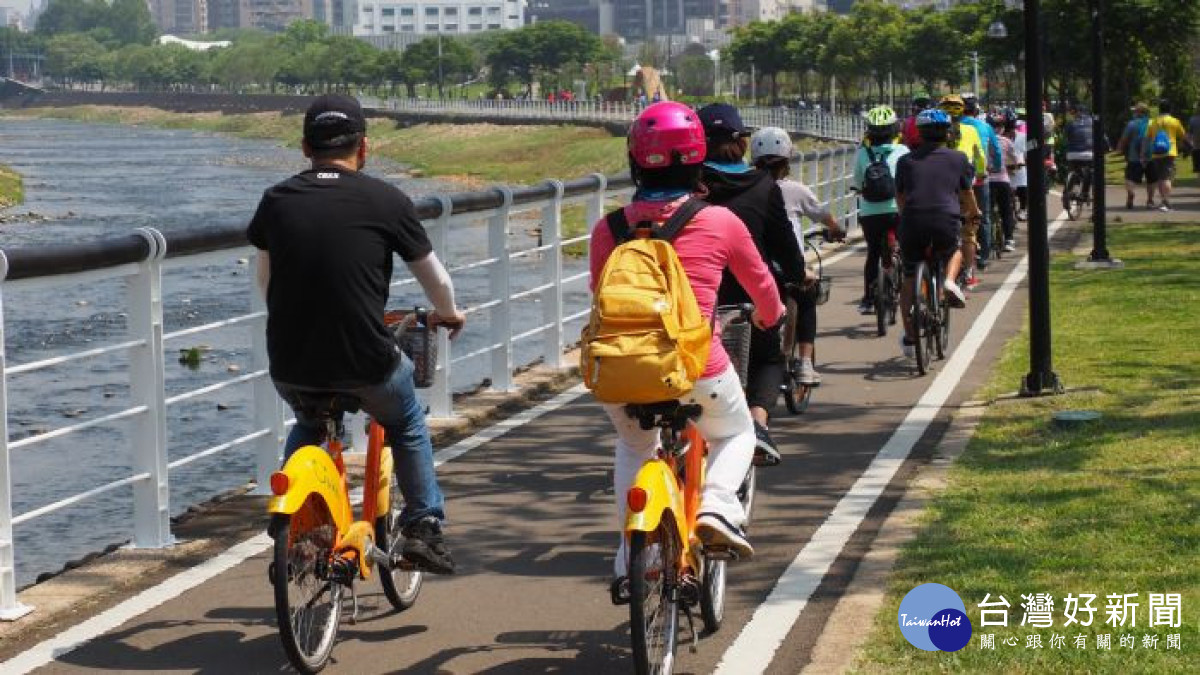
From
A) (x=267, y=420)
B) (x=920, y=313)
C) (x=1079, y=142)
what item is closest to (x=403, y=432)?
(x=267, y=420)

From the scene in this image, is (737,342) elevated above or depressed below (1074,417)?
above

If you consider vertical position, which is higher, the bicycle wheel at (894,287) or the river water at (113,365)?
the bicycle wheel at (894,287)

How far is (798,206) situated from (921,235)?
1.69 metres

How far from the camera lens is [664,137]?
6.39m

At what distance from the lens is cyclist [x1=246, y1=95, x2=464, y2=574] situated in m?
6.52

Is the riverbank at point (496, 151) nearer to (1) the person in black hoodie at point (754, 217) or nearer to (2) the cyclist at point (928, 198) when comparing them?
(2) the cyclist at point (928, 198)

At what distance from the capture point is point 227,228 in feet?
30.0

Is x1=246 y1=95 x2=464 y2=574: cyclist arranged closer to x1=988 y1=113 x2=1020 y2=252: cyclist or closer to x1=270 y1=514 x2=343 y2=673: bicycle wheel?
x1=270 y1=514 x2=343 y2=673: bicycle wheel

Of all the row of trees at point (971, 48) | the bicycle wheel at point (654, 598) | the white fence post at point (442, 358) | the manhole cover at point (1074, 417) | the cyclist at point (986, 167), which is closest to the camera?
the bicycle wheel at point (654, 598)

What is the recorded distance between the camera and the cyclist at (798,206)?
1115 cm

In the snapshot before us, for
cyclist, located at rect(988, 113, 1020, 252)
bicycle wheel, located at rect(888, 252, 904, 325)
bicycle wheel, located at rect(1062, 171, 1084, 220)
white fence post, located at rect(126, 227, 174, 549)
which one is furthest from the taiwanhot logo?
bicycle wheel, located at rect(1062, 171, 1084, 220)

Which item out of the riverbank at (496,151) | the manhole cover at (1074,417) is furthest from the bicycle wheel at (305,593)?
the riverbank at (496,151)

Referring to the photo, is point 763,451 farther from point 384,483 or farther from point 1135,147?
point 1135,147

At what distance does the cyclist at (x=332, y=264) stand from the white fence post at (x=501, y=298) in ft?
20.5
